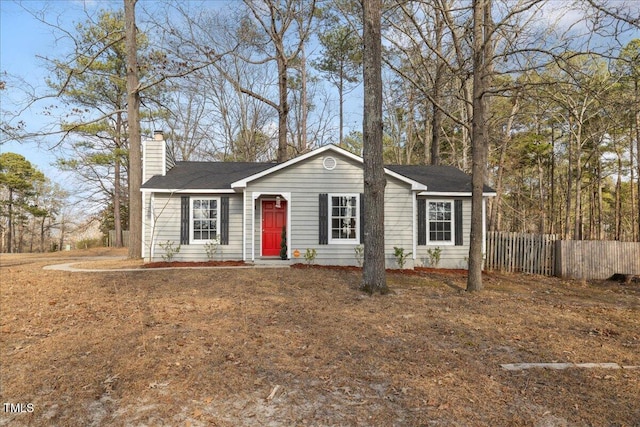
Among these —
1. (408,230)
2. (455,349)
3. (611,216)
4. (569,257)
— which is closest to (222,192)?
(408,230)

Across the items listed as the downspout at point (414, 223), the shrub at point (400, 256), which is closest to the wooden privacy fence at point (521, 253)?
the downspout at point (414, 223)

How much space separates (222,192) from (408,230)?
20.6ft

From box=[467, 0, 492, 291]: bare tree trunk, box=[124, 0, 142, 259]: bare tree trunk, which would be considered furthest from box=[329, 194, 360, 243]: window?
box=[124, 0, 142, 259]: bare tree trunk

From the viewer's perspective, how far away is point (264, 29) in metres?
18.0

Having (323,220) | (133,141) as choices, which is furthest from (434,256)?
(133,141)

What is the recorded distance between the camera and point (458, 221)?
42.7ft

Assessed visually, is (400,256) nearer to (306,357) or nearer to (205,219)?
(205,219)

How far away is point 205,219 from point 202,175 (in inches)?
77.7

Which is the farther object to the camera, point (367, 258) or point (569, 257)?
point (569, 257)

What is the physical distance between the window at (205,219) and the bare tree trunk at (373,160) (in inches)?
267

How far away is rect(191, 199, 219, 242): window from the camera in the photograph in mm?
12727

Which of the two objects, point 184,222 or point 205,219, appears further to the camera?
point 205,219

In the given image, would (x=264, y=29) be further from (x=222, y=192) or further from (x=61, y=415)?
(x=61, y=415)

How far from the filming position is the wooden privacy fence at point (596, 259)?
1231 centimetres
